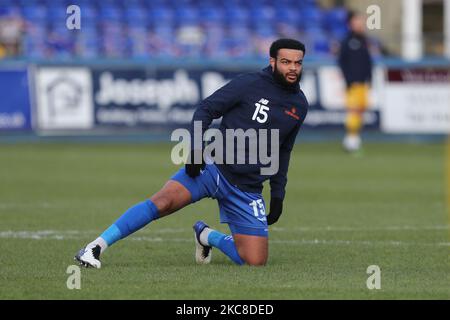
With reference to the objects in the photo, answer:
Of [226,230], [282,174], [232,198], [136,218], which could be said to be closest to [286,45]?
[282,174]

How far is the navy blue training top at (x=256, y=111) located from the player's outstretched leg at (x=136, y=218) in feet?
1.57

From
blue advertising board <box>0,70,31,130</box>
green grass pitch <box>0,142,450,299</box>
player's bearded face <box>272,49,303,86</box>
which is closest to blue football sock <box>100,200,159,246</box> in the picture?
green grass pitch <box>0,142,450,299</box>

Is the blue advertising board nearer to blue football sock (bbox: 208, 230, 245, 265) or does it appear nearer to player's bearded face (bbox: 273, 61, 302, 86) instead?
blue football sock (bbox: 208, 230, 245, 265)

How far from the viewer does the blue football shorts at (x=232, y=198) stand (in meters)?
8.71

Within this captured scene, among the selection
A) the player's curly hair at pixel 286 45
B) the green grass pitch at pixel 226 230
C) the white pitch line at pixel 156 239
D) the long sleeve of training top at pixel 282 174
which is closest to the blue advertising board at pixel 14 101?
the green grass pitch at pixel 226 230

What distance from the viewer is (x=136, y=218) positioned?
27.6 feet

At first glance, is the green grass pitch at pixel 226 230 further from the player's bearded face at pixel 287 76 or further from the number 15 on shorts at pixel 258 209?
the player's bearded face at pixel 287 76

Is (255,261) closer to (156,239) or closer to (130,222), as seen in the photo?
(130,222)

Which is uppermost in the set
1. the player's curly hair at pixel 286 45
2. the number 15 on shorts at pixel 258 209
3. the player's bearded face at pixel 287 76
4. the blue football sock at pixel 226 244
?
the player's curly hair at pixel 286 45

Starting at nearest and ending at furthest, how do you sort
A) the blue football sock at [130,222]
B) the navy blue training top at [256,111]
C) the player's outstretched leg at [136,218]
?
1. the player's outstretched leg at [136,218]
2. the blue football sock at [130,222]
3. the navy blue training top at [256,111]

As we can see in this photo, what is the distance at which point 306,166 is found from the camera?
19.2 metres

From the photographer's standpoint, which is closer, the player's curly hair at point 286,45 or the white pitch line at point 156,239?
the player's curly hair at point 286,45

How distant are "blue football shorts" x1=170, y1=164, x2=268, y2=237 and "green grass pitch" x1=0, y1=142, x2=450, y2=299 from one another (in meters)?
0.36

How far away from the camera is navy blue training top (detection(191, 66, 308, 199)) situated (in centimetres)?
875
